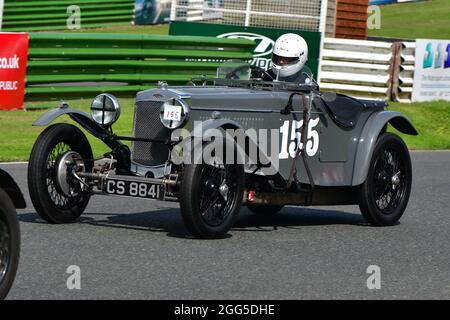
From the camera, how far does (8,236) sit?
6168mm

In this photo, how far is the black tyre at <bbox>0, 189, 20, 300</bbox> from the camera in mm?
6117

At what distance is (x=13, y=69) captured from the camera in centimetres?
1689

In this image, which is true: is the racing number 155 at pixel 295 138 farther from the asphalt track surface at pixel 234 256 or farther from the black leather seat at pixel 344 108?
the asphalt track surface at pixel 234 256

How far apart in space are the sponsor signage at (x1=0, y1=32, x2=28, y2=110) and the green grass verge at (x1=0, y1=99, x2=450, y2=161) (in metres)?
0.19

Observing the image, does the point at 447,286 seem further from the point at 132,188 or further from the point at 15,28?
the point at 15,28

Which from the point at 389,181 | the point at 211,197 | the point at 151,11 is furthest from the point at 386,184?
the point at 151,11

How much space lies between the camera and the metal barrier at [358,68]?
22484mm

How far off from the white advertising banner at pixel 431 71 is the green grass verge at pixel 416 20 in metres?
15.9

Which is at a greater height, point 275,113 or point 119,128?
point 275,113

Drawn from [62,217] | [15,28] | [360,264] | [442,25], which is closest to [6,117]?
A: [62,217]

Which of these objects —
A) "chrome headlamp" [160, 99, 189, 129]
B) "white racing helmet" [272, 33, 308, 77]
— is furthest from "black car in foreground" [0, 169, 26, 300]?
"white racing helmet" [272, 33, 308, 77]

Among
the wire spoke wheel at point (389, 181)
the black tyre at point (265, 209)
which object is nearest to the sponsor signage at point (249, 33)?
the black tyre at point (265, 209)

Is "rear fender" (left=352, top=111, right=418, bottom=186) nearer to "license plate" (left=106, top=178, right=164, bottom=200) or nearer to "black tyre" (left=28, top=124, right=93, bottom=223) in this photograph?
"license plate" (left=106, top=178, right=164, bottom=200)
